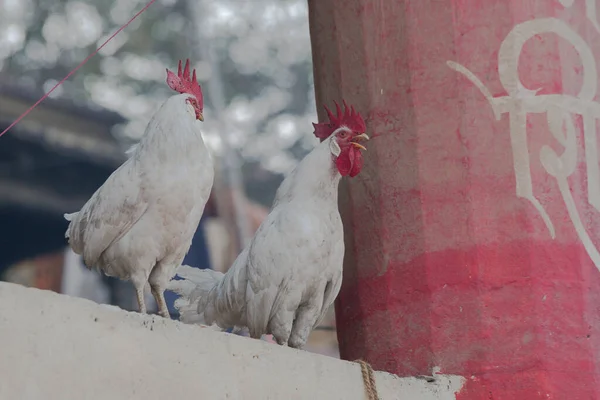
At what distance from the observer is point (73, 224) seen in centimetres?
408

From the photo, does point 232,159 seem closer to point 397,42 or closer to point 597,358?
point 397,42

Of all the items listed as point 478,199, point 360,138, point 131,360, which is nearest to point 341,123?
point 360,138

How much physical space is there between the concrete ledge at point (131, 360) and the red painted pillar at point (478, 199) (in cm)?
76

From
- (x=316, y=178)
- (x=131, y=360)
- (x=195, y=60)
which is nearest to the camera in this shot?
(x=131, y=360)

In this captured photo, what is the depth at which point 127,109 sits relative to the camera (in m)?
10.3

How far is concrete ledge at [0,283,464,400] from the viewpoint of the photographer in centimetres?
291

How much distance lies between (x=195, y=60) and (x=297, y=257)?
6995 millimetres

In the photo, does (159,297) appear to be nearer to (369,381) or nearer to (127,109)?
(369,381)

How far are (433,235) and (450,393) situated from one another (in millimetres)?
692

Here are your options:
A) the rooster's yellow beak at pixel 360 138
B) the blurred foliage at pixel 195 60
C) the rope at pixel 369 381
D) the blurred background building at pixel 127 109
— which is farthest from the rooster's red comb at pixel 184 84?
the blurred foliage at pixel 195 60

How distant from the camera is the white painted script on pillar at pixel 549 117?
4684mm

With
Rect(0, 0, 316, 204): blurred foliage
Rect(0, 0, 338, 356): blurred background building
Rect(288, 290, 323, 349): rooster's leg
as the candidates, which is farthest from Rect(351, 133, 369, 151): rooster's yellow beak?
Rect(0, 0, 316, 204): blurred foliage

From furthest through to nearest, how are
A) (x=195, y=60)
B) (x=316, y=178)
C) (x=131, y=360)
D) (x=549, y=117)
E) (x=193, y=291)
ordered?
(x=195, y=60) < (x=549, y=117) < (x=193, y=291) < (x=316, y=178) < (x=131, y=360)

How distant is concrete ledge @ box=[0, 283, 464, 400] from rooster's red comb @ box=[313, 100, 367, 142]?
980 mm
